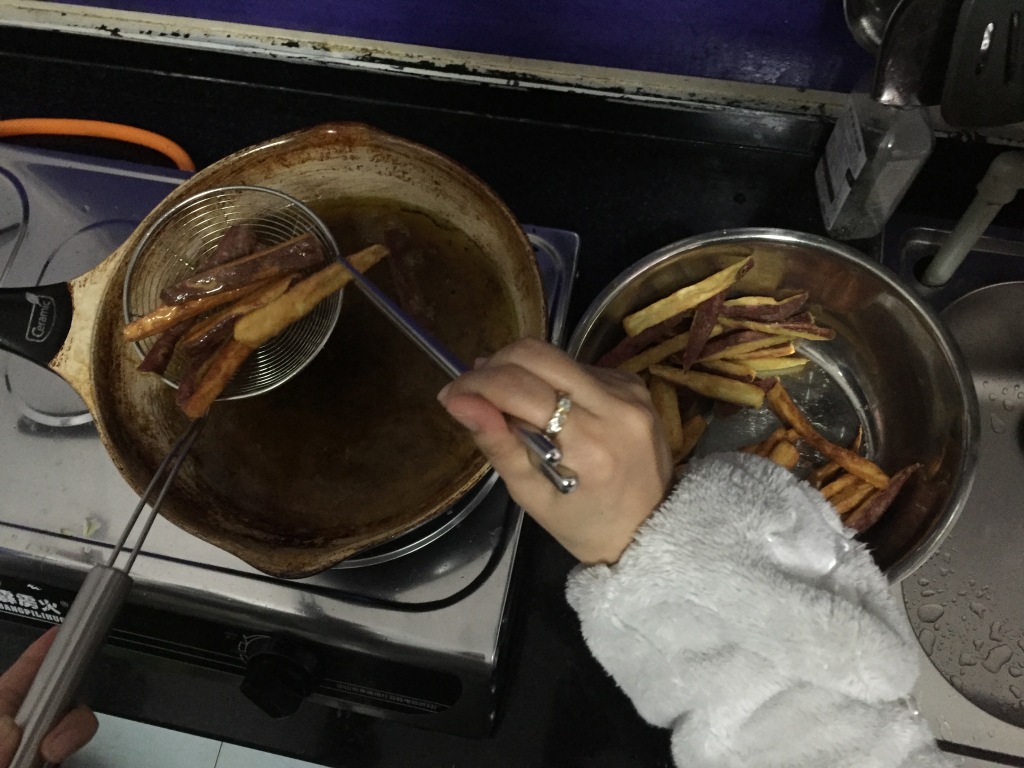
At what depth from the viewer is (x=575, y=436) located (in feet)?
1.47

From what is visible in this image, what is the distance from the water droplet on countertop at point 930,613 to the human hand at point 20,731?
861 millimetres

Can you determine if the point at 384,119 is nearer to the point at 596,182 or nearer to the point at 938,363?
the point at 596,182

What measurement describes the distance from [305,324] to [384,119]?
407mm

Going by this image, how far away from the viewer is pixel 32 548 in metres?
0.69

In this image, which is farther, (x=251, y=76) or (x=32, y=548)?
(x=251, y=76)

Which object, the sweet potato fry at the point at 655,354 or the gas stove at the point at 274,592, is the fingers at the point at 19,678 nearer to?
the gas stove at the point at 274,592

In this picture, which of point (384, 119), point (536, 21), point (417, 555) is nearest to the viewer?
point (417, 555)

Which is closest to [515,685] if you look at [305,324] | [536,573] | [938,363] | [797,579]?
[536,573]

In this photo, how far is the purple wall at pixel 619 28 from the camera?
0.79 metres

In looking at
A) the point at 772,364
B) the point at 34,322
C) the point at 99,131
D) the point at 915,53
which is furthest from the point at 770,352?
the point at 99,131

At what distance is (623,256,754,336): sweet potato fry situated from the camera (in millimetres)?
751

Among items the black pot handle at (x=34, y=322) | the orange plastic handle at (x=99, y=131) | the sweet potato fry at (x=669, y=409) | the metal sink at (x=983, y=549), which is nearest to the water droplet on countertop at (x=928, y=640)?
the metal sink at (x=983, y=549)

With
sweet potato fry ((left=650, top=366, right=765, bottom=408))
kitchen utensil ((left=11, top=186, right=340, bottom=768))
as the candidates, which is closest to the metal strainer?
kitchen utensil ((left=11, top=186, right=340, bottom=768))

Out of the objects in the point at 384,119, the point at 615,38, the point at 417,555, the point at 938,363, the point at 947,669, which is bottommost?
the point at 947,669
